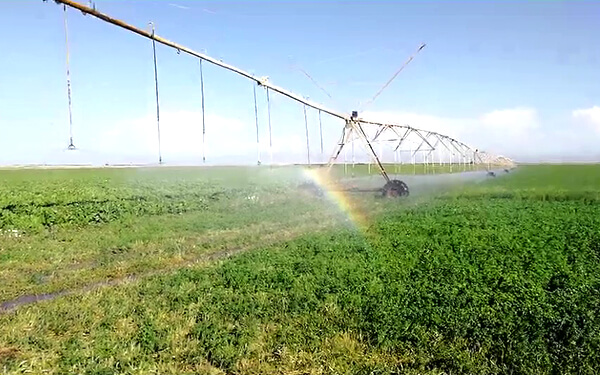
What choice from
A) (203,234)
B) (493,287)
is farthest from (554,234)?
(203,234)

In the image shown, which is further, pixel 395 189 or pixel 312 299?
pixel 395 189

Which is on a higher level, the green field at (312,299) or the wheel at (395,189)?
the wheel at (395,189)

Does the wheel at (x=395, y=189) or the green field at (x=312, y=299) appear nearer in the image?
the green field at (x=312, y=299)

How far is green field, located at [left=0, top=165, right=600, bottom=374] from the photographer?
23.6 feet

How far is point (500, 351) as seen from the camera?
7281 millimetres

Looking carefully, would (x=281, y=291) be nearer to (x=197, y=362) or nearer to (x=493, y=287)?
(x=197, y=362)

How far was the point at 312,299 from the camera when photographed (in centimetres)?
969

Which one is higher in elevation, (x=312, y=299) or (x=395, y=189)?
(x=395, y=189)

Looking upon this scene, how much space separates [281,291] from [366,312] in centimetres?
211

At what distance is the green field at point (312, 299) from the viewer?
7.20m

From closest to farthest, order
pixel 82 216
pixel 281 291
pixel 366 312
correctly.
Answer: pixel 366 312, pixel 281 291, pixel 82 216

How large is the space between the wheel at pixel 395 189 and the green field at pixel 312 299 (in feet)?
43.4

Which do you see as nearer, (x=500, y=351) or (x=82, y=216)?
(x=500, y=351)

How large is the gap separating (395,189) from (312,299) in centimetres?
2436
